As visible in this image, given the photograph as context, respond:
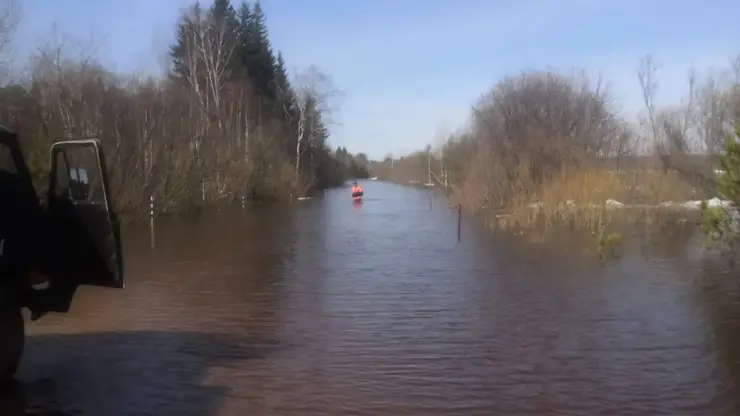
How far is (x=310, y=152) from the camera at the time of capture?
76.6 metres

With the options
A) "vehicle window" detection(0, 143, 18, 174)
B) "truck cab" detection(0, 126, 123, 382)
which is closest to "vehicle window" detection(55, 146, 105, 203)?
"truck cab" detection(0, 126, 123, 382)

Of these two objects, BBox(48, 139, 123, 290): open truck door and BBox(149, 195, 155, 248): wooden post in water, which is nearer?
BBox(48, 139, 123, 290): open truck door

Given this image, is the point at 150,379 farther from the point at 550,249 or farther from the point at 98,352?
the point at 550,249

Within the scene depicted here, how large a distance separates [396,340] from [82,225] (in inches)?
159

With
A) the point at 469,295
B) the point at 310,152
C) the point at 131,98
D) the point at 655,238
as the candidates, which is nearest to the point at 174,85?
the point at 131,98

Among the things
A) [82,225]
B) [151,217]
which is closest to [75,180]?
[82,225]

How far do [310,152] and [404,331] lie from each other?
2615 inches

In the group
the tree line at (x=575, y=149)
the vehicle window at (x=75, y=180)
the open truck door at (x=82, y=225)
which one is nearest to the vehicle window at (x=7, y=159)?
the open truck door at (x=82, y=225)

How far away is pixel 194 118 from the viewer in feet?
154

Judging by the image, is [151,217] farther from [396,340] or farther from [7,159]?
[7,159]

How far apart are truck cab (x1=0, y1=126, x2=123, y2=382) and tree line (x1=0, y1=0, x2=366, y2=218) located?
16.9ft

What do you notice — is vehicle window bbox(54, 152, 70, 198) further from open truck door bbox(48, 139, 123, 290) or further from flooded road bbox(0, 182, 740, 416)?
flooded road bbox(0, 182, 740, 416)

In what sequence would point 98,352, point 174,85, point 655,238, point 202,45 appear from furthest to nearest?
point 202,45
point 174,85
point 655,238
point 98,352

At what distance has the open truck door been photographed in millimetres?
8227
